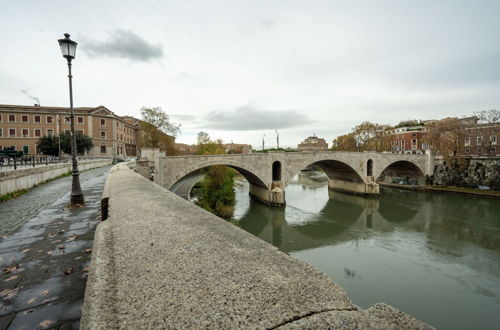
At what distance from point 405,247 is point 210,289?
16.8 metres

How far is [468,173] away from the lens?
109ft

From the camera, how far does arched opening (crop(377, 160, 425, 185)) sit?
37688mm

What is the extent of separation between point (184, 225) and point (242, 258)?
1.19 metres

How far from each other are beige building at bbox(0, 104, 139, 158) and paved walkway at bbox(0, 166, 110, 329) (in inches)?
1717

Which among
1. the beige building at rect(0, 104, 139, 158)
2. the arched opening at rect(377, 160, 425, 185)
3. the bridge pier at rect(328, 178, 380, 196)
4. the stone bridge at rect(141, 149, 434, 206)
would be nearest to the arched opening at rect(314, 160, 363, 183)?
the stone bridge at rect(141, 149, 434, 206)

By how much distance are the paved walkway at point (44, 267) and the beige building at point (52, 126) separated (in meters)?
43.6

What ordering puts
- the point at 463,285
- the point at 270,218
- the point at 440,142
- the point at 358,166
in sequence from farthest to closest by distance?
the point at 440,142 → the point at 358,166 → the point at 270,218 → the point at 463,285

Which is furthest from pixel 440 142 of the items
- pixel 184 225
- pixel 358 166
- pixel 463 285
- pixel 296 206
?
pixel 184 225

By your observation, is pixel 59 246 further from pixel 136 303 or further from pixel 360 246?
pixel 360 246

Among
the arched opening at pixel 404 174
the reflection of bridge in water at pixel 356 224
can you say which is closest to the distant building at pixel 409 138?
the arched opening at pixel 404 174

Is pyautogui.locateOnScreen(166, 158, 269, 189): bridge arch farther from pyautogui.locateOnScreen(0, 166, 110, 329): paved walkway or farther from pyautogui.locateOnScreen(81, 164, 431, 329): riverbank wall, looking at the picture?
pyautogui.locateOnScreen(81, 164, 431, 329): riverbank wall

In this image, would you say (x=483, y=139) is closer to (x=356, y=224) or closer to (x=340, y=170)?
(x=340, y=170)

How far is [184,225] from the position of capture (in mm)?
2918

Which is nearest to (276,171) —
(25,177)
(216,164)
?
(216,164)
